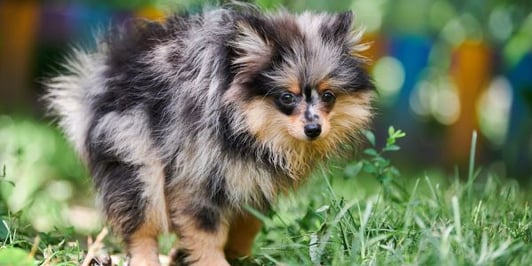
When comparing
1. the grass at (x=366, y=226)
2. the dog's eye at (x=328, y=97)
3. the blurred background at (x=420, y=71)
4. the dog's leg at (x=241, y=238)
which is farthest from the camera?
the blurred background at (x=420, y=71)

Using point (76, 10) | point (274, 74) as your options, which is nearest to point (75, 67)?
point (274, 74)

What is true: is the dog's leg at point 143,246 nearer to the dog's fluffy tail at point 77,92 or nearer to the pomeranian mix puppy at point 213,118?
the pomeranian mix puppy at point 213,118

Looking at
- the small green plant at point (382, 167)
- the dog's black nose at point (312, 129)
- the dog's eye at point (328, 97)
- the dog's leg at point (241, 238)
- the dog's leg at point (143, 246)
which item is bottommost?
the dog's leg at point (241, 238)

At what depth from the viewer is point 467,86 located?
10750mm

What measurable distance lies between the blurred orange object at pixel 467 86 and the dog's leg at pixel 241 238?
6072mm

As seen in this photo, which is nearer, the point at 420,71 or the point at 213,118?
the point at 213,118

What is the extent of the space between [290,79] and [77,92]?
1.43m

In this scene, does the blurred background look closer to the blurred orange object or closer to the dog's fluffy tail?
the blurred orange object

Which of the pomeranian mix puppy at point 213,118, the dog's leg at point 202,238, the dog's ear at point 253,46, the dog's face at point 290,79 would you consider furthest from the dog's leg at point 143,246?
the dog's ear at point 253,46

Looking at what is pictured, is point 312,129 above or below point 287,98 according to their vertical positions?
below

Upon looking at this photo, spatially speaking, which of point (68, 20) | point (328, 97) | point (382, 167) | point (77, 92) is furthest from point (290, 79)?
point (68, 20)

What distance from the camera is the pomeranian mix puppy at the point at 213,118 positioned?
416 cm

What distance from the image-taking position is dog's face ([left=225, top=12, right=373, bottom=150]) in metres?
4.13

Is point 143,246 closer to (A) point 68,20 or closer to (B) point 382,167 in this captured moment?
(B) point 382,167
